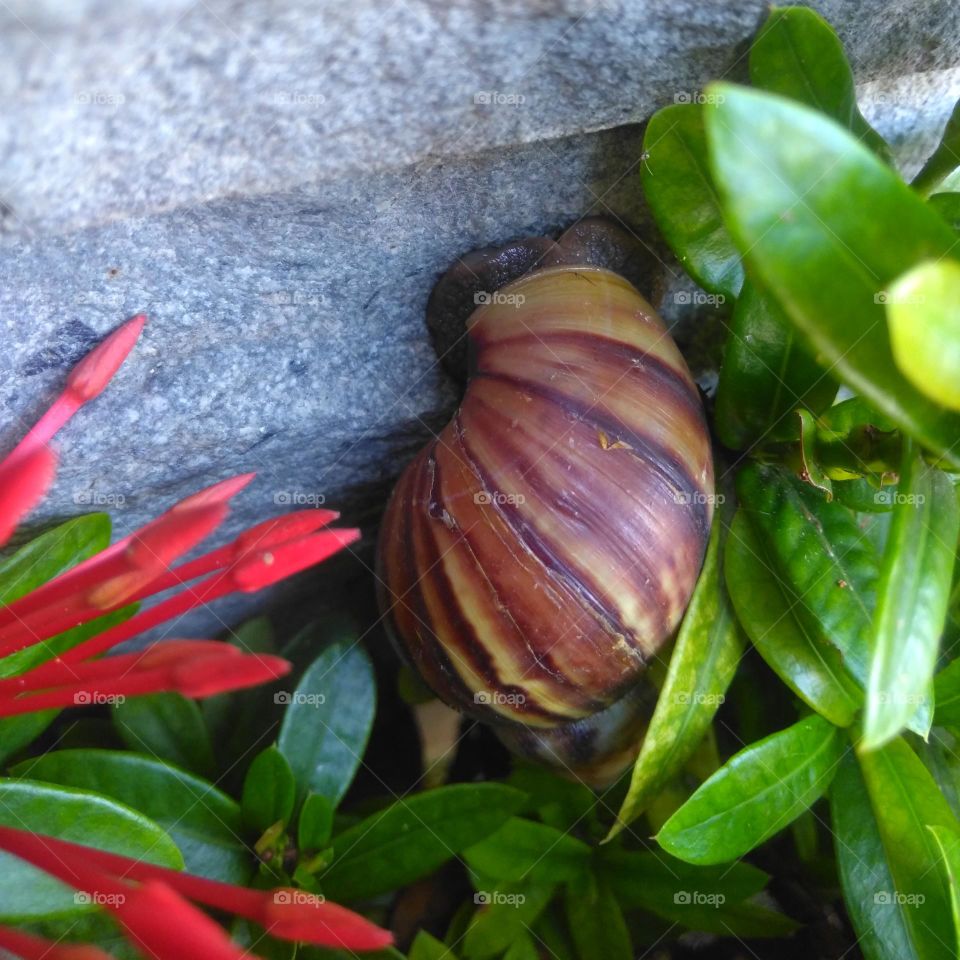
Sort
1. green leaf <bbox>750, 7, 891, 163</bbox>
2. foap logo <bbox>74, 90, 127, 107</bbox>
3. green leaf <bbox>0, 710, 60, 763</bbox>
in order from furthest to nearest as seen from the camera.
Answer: green leaf <bbox>0, 710, 60, 763</bbox>
green leaf <bbox>750, 7, 891, 163</bbox>
foap logo <bbox>74, 90, 127, 107</bbox>

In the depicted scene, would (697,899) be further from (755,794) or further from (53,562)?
(53,562)

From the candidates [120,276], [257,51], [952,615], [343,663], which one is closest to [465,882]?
[343,663]

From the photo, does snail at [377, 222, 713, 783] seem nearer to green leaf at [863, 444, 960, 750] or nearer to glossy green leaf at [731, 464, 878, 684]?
glossy green leaf at [731, 464, 878, 684]

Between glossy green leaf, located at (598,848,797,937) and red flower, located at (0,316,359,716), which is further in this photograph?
glossy green leaf, located at (598,848,797,937)

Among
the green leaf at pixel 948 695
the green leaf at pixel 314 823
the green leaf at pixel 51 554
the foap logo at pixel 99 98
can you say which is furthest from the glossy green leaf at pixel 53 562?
the green leaf at pixel 948 695

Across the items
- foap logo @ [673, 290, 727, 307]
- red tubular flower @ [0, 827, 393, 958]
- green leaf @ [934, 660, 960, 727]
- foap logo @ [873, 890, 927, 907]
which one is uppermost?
red tubular flower @ [0, 827, 393, 958]

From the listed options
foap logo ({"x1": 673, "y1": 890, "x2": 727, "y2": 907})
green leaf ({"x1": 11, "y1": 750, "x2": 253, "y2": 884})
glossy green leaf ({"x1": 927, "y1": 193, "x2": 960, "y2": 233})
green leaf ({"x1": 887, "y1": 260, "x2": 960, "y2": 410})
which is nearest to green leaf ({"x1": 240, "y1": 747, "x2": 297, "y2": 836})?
green leaf ({"x1": 11, "y1": 750, "x2": 253, "y2": 884})
